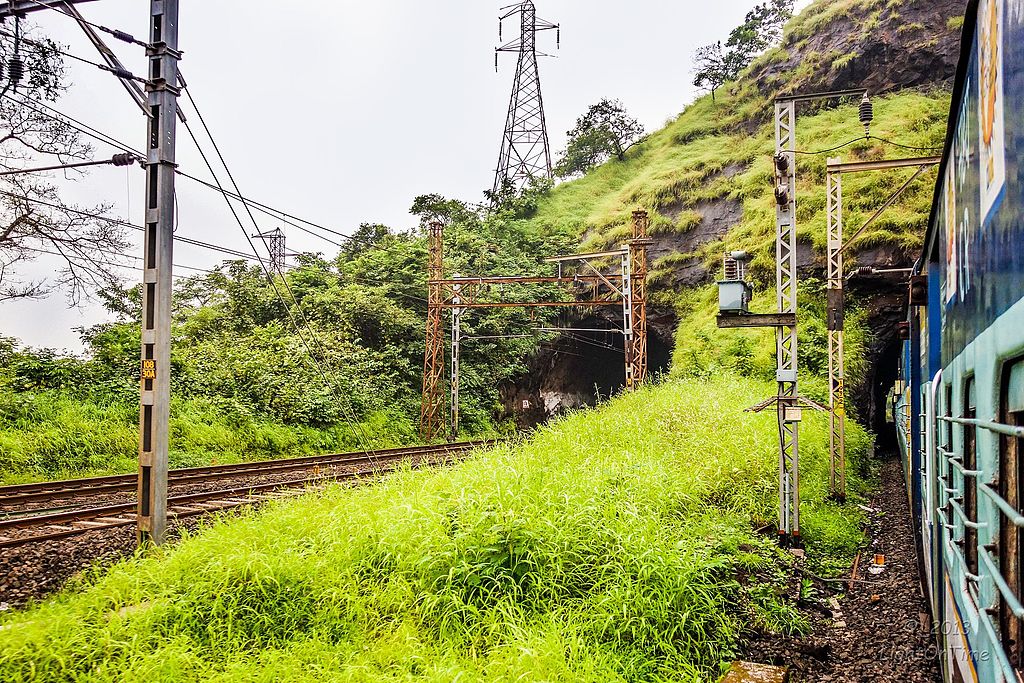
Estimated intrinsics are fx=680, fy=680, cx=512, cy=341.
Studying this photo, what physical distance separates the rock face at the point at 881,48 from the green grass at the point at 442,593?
27962mm

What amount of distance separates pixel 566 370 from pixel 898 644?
933 inches

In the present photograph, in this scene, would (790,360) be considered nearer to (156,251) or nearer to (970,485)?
(970,485)

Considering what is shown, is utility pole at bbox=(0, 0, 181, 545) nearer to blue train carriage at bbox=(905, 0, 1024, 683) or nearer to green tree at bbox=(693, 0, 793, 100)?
blue train carriage at bbox=(905, 0, 1024, 683)

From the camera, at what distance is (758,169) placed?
2870cm

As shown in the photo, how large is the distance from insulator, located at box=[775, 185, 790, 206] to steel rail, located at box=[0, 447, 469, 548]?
8.21 m

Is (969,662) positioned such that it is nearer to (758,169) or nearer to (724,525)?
(724,525)

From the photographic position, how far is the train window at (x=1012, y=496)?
1.79 meters

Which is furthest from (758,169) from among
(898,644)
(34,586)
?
(34,586)

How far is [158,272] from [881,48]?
32.9m

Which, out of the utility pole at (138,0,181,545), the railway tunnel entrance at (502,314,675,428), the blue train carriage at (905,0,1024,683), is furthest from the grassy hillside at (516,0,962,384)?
the blue train carriage at (905,0,1024,683)

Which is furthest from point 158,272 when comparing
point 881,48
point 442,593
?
point 881,48

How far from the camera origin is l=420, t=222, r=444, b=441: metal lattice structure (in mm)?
21875

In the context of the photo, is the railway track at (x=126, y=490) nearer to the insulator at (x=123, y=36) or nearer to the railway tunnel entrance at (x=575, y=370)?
the insulator at (x=123, y=36)

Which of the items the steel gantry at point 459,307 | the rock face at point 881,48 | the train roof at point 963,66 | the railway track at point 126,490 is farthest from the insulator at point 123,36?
the rock face at point 881,48
